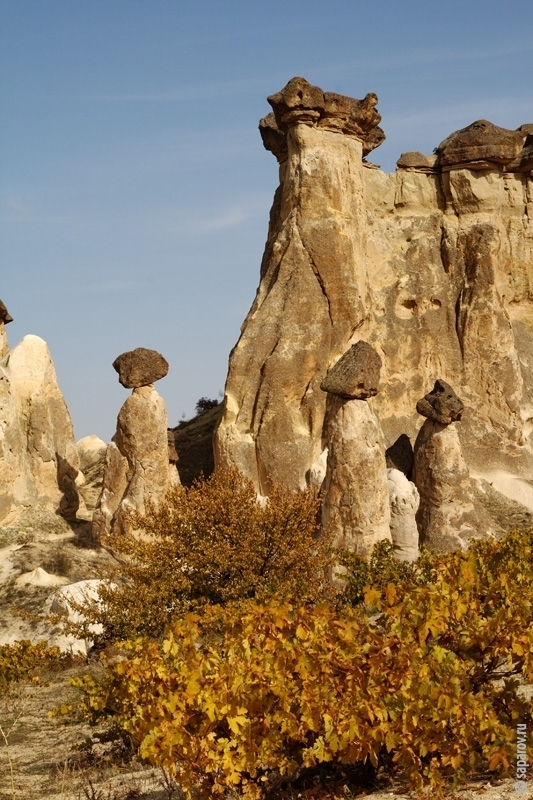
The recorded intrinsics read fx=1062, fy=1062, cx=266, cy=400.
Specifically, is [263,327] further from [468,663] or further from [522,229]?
[468,663]

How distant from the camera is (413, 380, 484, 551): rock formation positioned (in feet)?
53.1

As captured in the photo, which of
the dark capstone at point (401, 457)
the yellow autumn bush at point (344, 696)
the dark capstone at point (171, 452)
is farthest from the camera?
the dark capstone at point (171, 452)

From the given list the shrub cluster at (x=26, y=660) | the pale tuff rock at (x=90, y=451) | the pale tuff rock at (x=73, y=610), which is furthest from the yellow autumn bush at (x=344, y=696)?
the pale tuff rock at (x=90, y=451)

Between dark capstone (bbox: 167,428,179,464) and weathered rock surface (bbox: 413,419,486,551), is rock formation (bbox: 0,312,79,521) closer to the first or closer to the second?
dark capstone (bbox: 167,428,179,464)

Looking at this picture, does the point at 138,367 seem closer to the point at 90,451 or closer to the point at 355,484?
the point at 355,484

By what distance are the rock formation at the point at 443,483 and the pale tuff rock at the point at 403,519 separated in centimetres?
75

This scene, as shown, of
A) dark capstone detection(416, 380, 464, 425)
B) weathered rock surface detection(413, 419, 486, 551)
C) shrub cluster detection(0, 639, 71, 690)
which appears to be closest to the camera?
shrub cluster detection(0, 639, 71, 690)

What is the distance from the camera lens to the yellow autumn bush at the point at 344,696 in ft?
16.2

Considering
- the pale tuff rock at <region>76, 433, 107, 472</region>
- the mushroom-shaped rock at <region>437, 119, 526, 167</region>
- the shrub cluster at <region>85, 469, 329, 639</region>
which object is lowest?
the shrub cluster at <region>85, 469, 329, 639</region>

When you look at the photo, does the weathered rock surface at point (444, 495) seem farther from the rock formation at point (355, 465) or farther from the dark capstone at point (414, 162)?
the dark capstone at point (414, 162)

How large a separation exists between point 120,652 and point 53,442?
8.86 m

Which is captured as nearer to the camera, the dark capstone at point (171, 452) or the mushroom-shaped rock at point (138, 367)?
the mushroom-shaped rock at point (138, 367)

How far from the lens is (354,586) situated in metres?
10.3

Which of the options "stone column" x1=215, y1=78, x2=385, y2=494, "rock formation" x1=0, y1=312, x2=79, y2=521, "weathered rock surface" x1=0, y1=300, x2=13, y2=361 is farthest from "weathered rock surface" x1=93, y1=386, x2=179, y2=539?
"weathered rock surface" x1=0, y1=300, x2=13, y2=361
